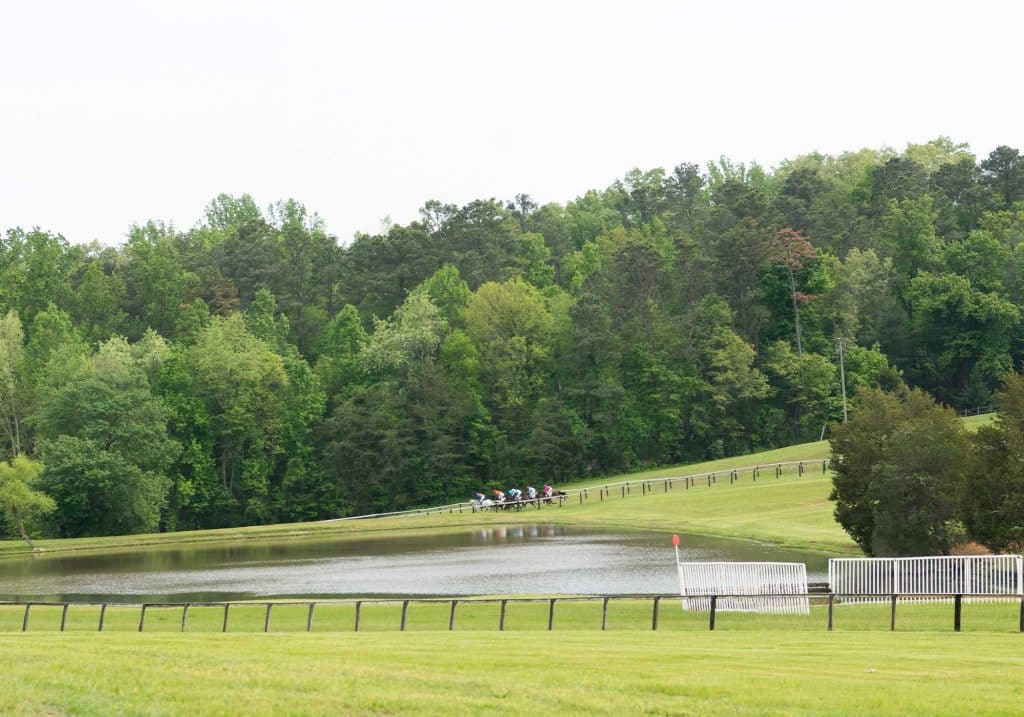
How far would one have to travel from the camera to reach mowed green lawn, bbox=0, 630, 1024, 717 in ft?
45.9

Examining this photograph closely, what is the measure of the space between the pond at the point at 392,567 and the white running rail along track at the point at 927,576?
598 cm

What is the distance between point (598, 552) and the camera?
1806 inches

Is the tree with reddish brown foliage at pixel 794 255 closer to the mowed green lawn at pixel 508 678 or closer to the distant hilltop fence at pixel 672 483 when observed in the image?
the distant hilltop fence at pixel 672 483

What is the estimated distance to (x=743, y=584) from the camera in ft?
93.9

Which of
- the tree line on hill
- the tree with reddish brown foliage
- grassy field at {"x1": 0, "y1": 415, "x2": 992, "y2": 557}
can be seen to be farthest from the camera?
the tree with reddish brown foliage

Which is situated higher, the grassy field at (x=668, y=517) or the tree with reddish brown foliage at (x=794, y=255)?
the tree with reddish brown foliage at (x=794, y=255)

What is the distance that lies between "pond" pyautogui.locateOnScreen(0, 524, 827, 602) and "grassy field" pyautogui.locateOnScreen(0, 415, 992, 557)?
9.23 feet

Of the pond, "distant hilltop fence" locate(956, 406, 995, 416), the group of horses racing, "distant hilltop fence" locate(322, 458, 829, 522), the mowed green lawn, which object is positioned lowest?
the pond

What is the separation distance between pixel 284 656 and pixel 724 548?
2929cm

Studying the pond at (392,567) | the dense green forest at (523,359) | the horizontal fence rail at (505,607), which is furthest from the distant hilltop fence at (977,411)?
the horizontal fence rail at (505,607)

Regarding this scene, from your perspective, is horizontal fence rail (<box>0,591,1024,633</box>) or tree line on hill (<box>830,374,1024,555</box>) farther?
tree line on hill (<box>830,374,1024,555</box>)

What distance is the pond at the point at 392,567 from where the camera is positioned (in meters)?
37.1

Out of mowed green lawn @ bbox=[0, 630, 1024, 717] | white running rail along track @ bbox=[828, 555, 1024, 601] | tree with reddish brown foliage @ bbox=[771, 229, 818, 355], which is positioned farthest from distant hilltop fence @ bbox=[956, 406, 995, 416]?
mowed green lawn @ bbox=[0, 630, 1024, 717]

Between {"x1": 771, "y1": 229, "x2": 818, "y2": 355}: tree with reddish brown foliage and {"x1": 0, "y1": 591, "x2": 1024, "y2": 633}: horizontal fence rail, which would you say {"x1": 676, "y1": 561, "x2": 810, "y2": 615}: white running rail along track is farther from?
{"x1": 771, "y1": 229, "x2": 818, "y2": 355}: tree with reddish brown foliage
